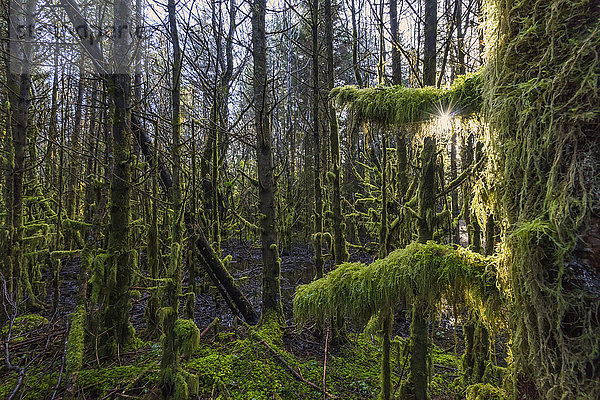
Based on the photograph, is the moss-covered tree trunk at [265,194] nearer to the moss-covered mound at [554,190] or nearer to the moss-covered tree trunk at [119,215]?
the moss-covered tree trunk at [119,215]

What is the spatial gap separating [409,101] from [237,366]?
3.57 metres

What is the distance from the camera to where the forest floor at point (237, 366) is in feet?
10.1

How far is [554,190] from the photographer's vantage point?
1101 mm

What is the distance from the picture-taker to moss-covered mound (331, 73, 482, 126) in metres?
1.66

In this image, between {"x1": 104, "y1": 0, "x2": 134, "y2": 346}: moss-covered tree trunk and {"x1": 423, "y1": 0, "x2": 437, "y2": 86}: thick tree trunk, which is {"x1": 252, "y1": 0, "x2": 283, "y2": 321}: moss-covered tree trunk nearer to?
{"x1": 104, "y1": 0, "x2": 134, "y2": 346}: moss-covered tree trunk

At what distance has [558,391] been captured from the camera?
104 centimetres

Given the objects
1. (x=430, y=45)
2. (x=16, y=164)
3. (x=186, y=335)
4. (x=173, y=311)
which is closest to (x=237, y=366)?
(x=186, y=335)

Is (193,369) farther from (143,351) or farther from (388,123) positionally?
(388,123)

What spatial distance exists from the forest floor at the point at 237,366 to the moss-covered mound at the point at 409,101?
1.66 metres

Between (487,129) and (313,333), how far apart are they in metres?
4.72

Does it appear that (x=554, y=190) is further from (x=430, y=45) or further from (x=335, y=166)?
(x=335, y=166)

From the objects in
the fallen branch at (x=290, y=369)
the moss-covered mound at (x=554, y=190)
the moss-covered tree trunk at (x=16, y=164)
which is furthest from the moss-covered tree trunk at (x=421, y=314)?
the moss-covered tree trunk at (x=16, y=164)

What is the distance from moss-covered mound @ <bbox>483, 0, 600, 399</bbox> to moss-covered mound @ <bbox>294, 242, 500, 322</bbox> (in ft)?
0.82

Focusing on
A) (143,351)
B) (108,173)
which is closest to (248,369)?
(143,351)
